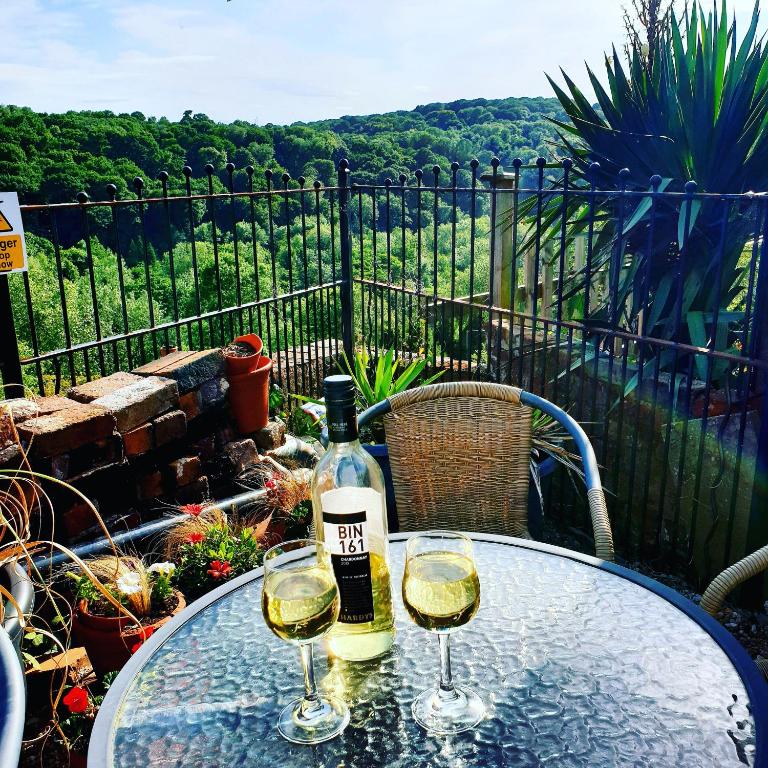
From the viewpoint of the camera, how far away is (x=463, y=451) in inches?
83.5

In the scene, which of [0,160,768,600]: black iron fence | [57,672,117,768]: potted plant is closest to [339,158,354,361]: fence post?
[0,160,768,600]: black iron fence

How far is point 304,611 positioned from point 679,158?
11.7 feet

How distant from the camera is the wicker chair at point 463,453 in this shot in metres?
2.08

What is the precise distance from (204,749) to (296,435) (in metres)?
3.23

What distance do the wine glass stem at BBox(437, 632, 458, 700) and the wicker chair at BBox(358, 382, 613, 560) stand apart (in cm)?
111

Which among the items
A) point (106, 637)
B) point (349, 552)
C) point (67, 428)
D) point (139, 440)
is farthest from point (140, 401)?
point (349, 552)

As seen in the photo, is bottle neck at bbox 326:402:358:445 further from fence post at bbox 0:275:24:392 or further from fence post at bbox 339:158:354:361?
fence post at bbox 339:158:354:361

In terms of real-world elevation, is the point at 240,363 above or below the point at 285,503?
above

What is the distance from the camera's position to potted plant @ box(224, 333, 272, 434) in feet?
10.8

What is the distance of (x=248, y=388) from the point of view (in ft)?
10.9

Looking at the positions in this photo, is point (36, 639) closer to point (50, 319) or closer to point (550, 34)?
point (550, 34)

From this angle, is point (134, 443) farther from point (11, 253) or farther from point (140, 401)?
point (11, 253)

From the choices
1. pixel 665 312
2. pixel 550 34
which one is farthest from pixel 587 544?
pixel 550 34

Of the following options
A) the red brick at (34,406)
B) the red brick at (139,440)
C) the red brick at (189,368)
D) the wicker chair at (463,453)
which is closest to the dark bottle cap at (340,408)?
the wicker chair at (463,453)
